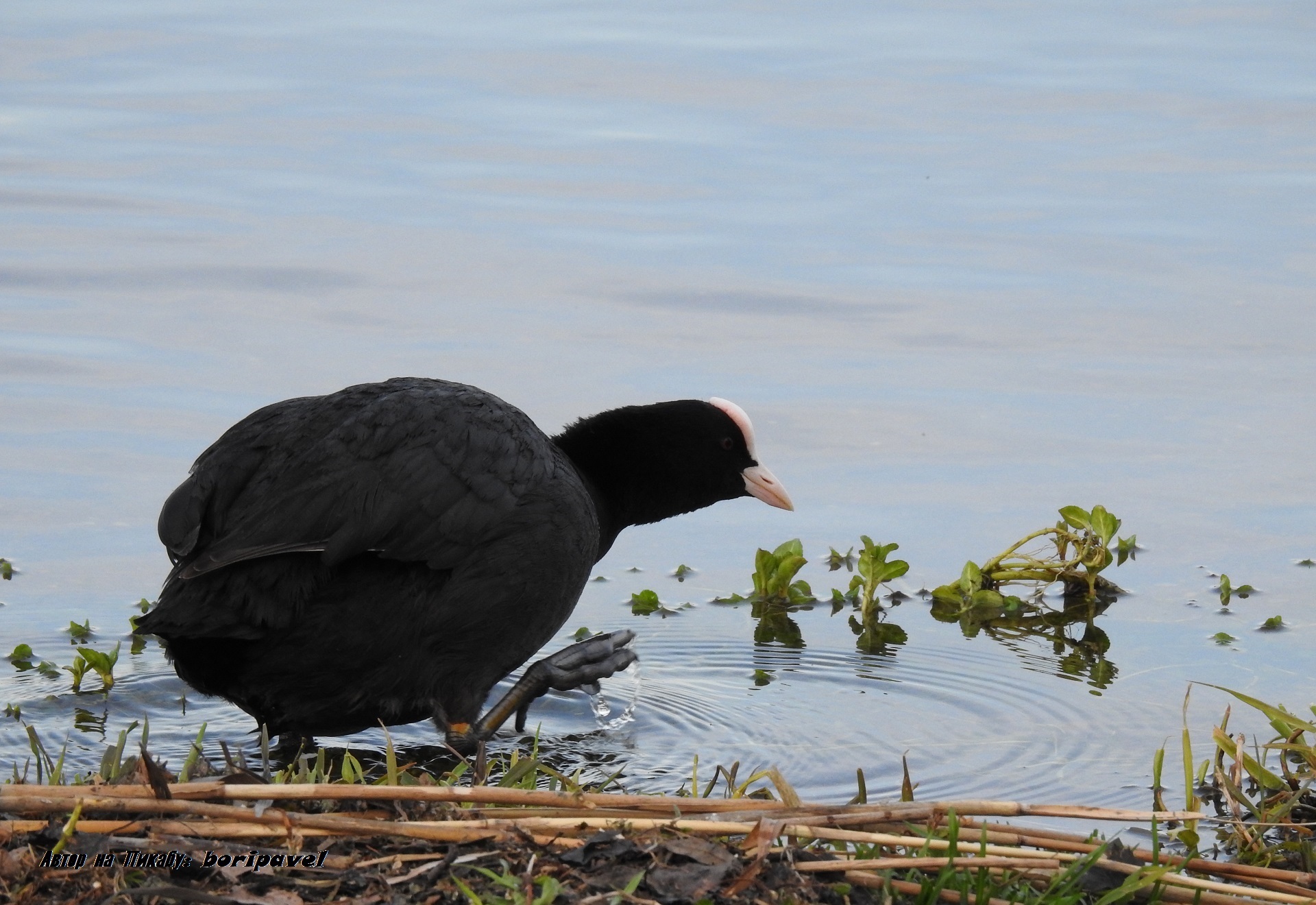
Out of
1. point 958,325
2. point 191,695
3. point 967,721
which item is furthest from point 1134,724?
point 958,325

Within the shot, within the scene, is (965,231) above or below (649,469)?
above

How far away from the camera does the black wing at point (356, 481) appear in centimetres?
417

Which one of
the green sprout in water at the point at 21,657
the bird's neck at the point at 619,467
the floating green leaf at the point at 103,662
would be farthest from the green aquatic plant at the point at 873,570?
the green sprout in water at the point at 21,657

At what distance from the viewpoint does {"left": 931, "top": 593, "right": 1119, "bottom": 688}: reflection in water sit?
17.3 ft

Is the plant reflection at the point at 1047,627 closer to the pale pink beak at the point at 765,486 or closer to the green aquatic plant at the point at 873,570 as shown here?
the green aquatic plant at the point at 873,570

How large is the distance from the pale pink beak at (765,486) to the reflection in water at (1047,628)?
0.65 metres

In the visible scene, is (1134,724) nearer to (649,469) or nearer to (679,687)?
(679,687)

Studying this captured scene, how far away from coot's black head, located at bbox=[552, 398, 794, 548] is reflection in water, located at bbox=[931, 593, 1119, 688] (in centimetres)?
69

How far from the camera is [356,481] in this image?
4.25 m

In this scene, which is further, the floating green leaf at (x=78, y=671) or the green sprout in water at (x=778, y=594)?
the green sprout in water at (x=778, y=594)

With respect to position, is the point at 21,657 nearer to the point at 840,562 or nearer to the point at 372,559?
the point at 372,559

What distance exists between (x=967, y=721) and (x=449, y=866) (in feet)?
7.86

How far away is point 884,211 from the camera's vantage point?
10.1 m

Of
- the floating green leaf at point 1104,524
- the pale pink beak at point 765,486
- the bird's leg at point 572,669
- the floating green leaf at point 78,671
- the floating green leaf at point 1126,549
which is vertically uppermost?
the pale pink beak at point 765,486
